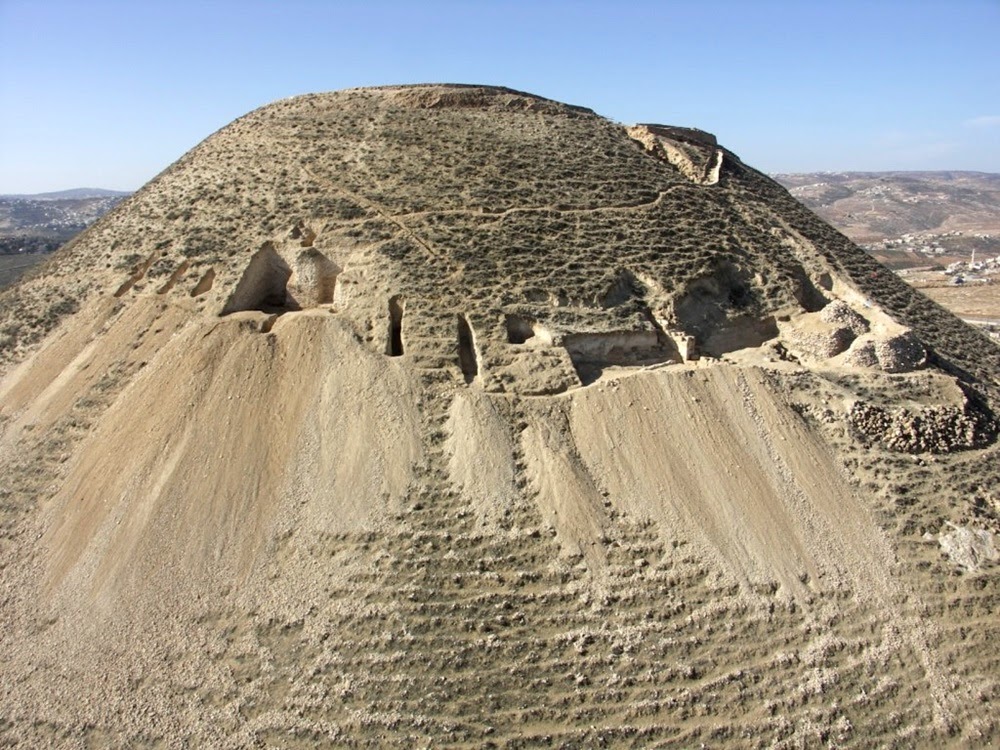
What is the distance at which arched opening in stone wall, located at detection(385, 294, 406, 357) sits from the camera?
1759cm

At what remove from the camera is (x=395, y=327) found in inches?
711

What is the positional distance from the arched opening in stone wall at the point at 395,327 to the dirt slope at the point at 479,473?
0.08 metres

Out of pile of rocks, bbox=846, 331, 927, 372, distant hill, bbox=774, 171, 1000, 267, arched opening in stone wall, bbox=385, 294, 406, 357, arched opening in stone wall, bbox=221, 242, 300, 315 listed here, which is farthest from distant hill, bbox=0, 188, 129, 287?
distant hill, bbox=774, 171, 1000, 267

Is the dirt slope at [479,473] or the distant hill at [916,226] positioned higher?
the dirt slope at [479,473]

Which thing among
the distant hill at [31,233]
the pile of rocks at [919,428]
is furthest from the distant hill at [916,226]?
the distant hill at [31,233]

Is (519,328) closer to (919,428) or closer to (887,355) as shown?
(887,355)

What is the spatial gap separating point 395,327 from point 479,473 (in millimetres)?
4994

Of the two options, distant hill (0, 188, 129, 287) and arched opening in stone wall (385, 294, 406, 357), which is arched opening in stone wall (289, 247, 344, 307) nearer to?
arched opening in stone wall (385, 294, 406, 357)

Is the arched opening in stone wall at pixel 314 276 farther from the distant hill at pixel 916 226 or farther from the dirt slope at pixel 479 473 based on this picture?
the distant hill at pixel 916 226

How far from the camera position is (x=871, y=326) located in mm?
19703

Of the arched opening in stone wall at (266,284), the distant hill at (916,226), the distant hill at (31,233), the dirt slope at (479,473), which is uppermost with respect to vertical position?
the arched opening in stone wall at (266,284)

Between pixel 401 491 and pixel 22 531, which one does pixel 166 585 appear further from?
pixel 401 491

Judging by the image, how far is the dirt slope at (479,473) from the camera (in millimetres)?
12312

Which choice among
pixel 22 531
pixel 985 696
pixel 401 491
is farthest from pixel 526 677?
pixel 22 531
